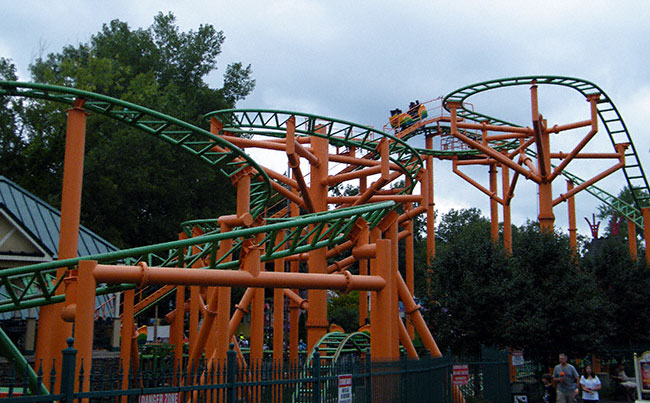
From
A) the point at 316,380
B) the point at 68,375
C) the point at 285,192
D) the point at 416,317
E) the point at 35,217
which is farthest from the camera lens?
the point at 35,217

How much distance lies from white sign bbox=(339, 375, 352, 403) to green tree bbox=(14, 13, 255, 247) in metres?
25.4

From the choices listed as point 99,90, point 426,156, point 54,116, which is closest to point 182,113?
point 99,90

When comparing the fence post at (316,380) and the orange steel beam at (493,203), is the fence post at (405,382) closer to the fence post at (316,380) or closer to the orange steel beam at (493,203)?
the fence post at (316,380)

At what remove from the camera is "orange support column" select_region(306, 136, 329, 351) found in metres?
18.0

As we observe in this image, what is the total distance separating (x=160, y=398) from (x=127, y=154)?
2966 centimetres

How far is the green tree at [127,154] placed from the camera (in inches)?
1334

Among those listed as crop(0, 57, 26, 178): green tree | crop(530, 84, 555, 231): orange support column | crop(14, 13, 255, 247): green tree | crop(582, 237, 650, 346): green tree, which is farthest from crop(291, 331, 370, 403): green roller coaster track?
crop(0, 57, 26, 178): green tree

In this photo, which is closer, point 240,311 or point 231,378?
point 231,378

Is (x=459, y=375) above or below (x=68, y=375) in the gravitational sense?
below

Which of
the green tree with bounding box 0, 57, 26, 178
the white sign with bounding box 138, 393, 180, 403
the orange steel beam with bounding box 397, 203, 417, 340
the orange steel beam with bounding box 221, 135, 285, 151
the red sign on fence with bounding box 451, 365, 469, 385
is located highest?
the green tree with bounding box 0, 57, 26, 178

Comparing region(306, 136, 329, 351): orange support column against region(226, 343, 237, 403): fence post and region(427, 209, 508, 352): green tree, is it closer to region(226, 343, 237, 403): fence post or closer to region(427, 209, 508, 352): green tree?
region(427, 209, 508, 352): green tree

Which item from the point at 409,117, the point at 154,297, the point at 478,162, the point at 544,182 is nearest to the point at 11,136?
the point at 154,297

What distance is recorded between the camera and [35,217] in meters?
19.8

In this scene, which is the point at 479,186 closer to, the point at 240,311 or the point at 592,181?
the point at 592,181
